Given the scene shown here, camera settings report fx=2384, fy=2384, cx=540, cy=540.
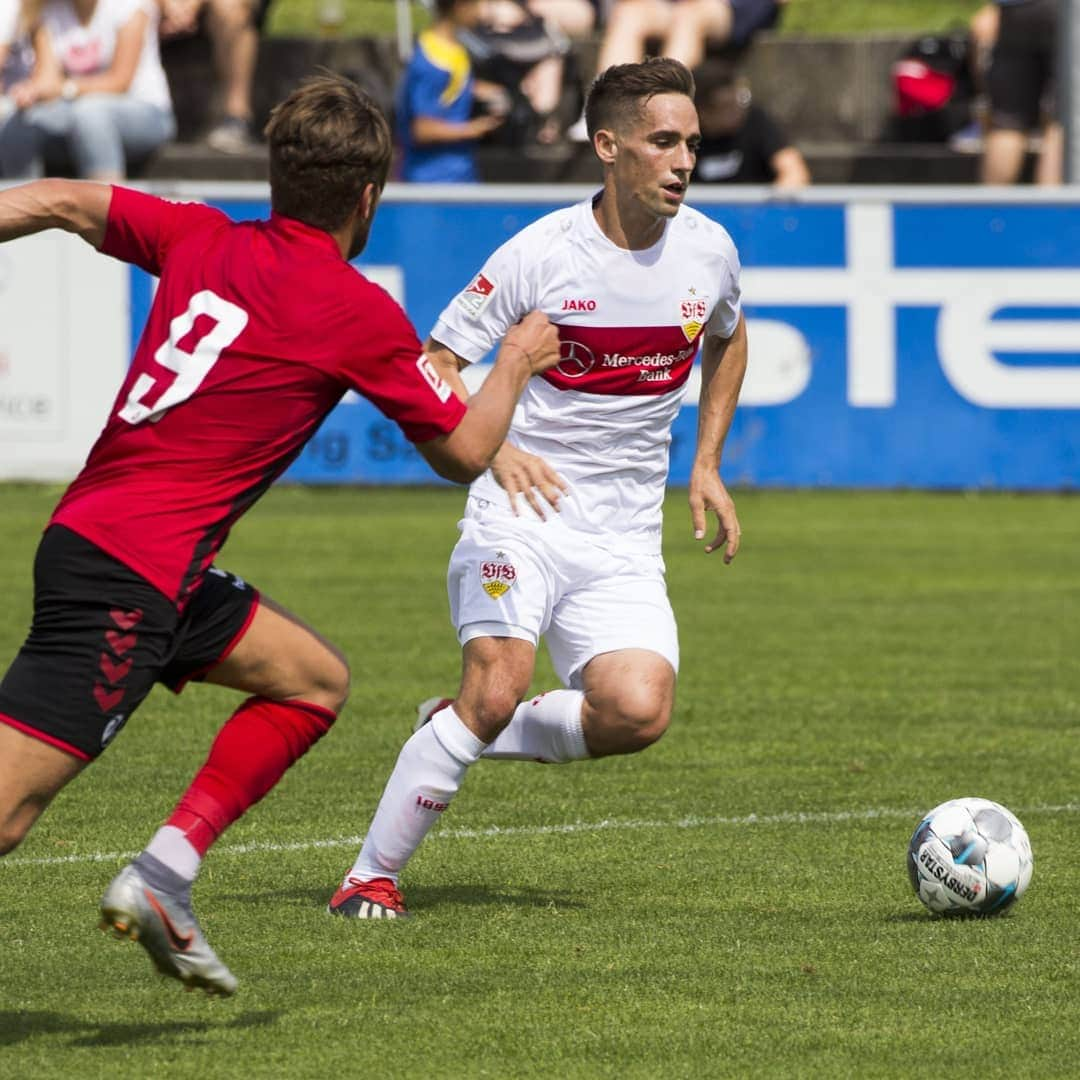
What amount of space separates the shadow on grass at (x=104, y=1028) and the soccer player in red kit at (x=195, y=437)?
0.68 ft

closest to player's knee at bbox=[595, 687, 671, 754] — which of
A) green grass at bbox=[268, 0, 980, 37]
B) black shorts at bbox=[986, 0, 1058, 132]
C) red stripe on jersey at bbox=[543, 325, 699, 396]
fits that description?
red stripe on jersey at bbox=[543, 325, 699, 396]

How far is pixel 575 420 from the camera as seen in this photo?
6.48 metres

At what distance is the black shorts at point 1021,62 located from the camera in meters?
17.2

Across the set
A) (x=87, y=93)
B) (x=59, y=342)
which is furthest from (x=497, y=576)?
(x=87, y=93)

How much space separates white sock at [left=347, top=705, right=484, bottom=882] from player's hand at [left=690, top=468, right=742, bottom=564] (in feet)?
2.88

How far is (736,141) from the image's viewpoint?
1656 cm

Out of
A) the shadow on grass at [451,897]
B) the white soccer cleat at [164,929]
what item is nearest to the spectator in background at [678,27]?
the shadow on grass at [451,897]

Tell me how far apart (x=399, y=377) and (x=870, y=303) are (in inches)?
430

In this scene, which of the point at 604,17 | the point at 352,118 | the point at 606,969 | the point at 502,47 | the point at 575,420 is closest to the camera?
the point at 352,118

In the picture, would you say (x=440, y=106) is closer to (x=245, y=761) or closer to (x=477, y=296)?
(x=477, y=296)

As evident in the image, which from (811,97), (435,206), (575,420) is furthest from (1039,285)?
(575,420)

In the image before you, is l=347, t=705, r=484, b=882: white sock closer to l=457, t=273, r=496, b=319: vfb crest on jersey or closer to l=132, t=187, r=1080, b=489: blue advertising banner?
l=457, t=273, r=496, b=319: vfb crest on jersey

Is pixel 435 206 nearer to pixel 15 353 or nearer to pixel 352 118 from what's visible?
pixel 15 353

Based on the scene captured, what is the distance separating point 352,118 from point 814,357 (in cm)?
1093
